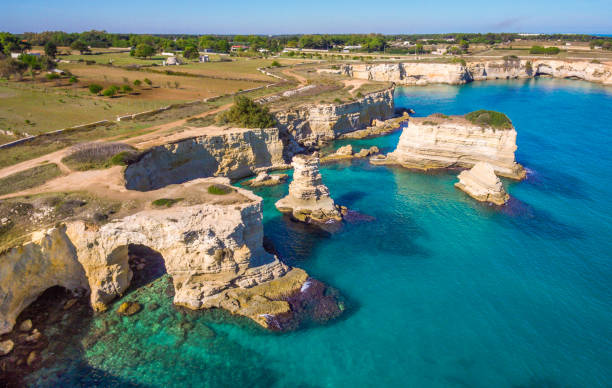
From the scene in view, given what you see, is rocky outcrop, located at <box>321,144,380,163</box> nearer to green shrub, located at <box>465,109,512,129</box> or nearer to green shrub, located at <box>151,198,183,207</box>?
green shrub, located at <box>465,109,512,129</box>

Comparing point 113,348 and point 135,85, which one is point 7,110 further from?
point 113,348

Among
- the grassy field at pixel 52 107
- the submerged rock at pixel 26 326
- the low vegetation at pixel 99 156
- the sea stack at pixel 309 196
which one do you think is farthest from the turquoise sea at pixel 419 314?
the grassy field at pixel 52 107

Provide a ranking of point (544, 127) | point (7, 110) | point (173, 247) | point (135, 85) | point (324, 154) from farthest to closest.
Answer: point (135, 85)
point (544, 127)
point (7, 110)
point (324, 154)
point (173, 247)

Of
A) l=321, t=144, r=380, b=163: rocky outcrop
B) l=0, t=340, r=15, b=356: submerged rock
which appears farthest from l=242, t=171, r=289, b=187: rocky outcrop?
l=0, t=340, r=15, b=356: submerged rock

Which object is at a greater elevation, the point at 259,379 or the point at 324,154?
the point at 324,154

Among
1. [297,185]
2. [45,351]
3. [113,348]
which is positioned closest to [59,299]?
[45,351]

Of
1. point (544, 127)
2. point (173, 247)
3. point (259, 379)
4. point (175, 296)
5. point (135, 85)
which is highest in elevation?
point (135, 85)

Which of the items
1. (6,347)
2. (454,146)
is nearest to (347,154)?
(454,146)
